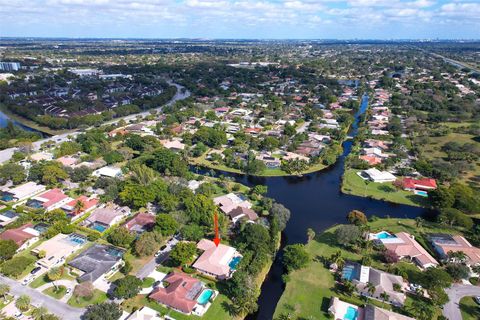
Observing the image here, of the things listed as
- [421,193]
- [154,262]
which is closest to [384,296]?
[154,262]

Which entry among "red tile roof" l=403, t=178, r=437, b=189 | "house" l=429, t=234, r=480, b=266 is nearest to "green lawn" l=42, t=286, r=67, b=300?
"house" l=429, t=234, r=480, b=266

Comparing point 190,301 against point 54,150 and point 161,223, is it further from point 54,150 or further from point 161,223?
point 54,150

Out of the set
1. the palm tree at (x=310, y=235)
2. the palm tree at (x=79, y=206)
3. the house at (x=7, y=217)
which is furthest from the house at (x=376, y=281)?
the house at (x=7, y=217)

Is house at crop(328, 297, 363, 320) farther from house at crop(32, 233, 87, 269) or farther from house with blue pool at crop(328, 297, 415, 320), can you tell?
house at crop(32, 233, 87, 269)

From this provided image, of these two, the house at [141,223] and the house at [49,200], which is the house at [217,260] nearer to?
the house at [141,223]

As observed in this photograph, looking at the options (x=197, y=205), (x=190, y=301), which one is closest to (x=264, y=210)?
(x=197, y=205)

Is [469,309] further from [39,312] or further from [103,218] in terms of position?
[103,218]
